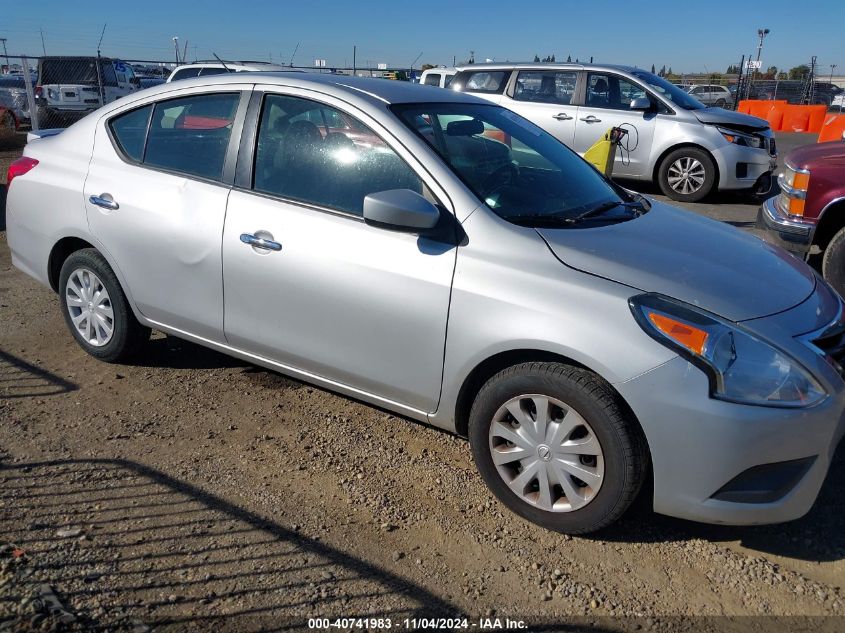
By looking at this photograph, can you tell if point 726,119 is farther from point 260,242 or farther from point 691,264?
point 260,242

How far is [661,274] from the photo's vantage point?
296 cm

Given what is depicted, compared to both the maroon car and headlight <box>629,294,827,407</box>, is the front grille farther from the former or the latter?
the maroon car

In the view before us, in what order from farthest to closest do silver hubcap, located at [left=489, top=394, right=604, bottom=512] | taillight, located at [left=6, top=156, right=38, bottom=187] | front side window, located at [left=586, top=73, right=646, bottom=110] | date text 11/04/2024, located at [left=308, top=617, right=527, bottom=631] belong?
1. front side window, located at [left=586, top=73, right=646, bottom=110]
2. taillight, located at [left=6, top=156, right=38, bottom=187]
3. silver hubcap, located at [left=489, top=394, right=604, bottom=512]
4. date text 11/04/2024, located at [left=308, top=617, right=527, bottom=631]

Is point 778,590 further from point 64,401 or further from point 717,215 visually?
point 717,215

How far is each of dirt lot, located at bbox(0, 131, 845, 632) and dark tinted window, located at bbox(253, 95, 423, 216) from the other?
4.05 ft

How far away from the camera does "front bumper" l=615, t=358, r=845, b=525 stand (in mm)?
2629

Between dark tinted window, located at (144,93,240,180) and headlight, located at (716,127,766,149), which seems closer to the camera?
dark tinted window, located at (144,93,240,180)

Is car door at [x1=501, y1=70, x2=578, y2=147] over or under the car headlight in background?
over

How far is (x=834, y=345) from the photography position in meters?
2.98

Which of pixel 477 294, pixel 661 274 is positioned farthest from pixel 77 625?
pixel 661 274

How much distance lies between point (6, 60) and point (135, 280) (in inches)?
637

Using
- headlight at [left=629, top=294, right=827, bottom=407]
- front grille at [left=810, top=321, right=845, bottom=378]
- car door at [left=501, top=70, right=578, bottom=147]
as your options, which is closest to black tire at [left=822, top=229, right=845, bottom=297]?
front grille at [left=810, top=321, right=845, bottom=378]

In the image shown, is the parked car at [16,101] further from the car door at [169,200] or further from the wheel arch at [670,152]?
the car door at [169,200]

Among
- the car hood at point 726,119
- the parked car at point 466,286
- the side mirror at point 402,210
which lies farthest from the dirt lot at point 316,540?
the car hood at point 726,119
